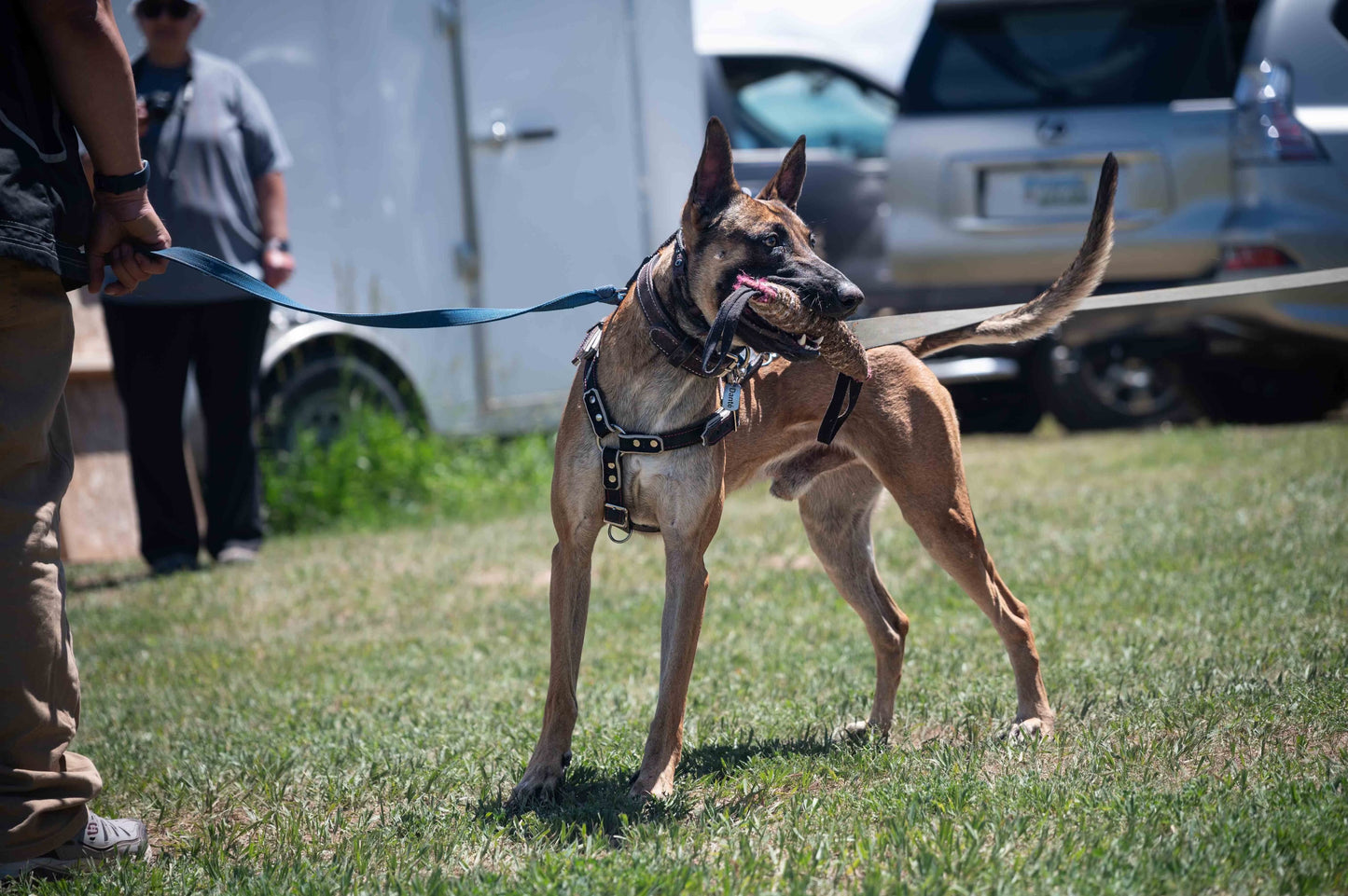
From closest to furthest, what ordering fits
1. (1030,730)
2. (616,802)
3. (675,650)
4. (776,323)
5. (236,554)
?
(776,323), (616,802), (675,650), (1030,730), (236,554)

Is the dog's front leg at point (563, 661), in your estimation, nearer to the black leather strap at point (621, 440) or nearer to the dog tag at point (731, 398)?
the black leather strap at point (621, 440)

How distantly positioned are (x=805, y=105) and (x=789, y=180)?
6.48m

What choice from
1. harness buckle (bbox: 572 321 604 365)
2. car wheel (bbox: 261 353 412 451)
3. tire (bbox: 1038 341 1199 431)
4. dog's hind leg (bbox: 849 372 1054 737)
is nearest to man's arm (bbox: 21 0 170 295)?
harness buckle (bbox: 572 321 604 365)

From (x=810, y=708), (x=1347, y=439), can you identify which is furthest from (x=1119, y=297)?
(x=1347, y=439)

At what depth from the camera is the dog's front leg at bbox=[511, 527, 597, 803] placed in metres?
3.09

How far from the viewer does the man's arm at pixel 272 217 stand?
6250mm

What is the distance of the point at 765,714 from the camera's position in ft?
12.2

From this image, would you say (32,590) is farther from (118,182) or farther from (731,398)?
(731,398)

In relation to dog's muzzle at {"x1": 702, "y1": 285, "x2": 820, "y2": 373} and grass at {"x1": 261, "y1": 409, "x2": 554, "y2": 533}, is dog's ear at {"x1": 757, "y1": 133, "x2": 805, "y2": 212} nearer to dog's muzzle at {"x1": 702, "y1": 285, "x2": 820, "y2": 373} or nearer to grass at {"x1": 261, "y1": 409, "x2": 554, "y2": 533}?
dog's muzzle at {"x1": 702, "y1": 285, "x2": 820, "y2": 373}

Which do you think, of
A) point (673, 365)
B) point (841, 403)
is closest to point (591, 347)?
point (673, 365)

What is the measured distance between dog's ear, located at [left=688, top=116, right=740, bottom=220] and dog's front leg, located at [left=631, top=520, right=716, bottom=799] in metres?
0.86

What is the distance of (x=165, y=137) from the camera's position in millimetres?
6004

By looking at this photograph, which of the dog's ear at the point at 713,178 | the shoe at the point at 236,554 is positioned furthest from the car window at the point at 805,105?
the dog's ear at the point at 713,178

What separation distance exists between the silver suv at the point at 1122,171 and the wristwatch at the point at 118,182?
5.31 metres
